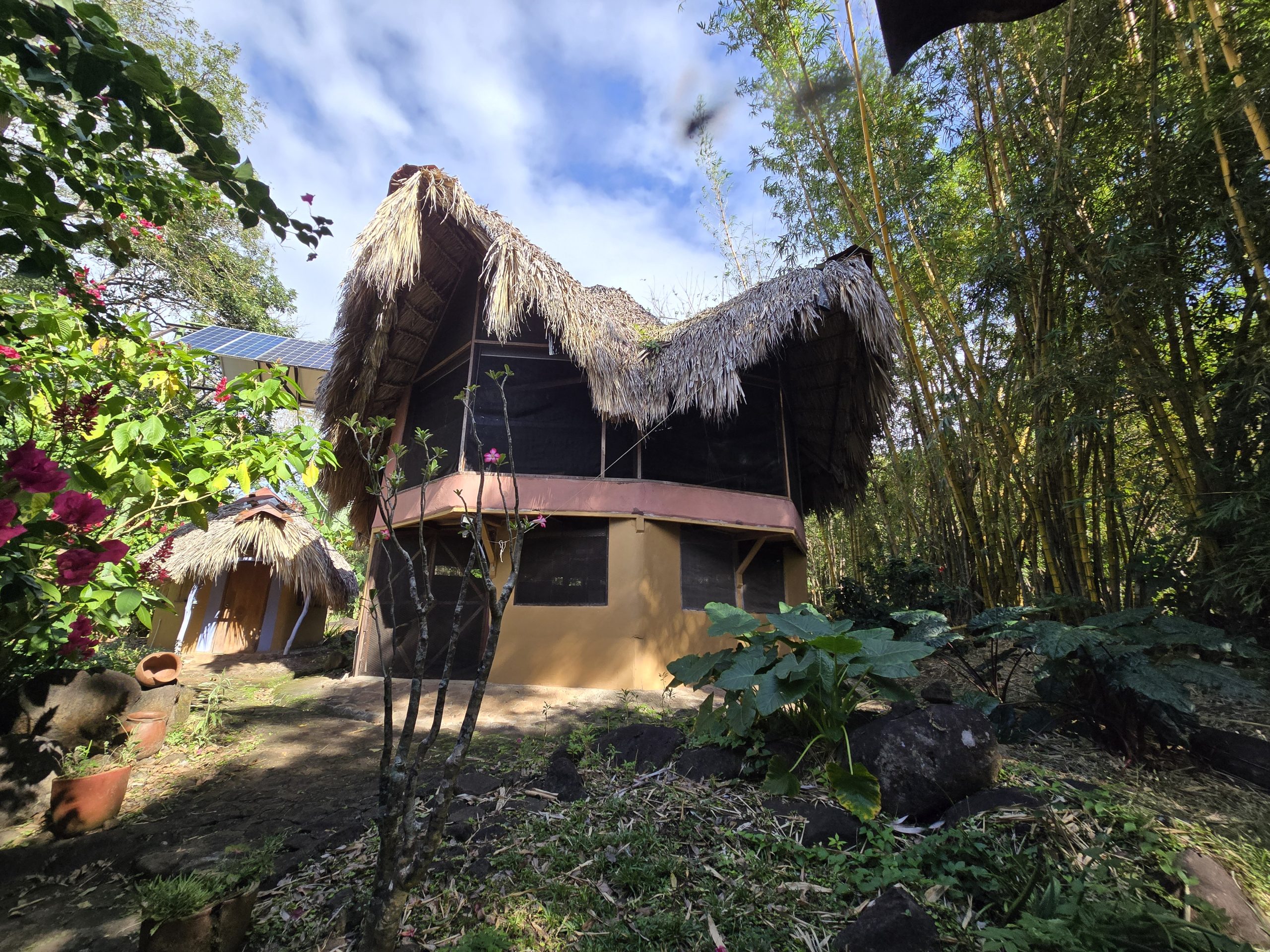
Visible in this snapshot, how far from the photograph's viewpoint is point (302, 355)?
7.87m

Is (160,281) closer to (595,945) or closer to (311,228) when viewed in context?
(311,228)

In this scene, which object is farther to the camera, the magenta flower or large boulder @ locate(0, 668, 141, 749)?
large boulder @ locate(0, 668, 141, 749)

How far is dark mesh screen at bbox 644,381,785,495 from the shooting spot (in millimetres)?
6500

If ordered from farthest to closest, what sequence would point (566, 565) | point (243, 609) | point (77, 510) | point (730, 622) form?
point (243, 609) → point (566, 565) → point (730, 622) → point (77, 510)

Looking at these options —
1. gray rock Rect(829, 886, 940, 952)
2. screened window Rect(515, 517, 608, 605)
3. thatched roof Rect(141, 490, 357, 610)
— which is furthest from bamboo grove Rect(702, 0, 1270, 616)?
thatched roof Rect(141, 490, 357, 610)

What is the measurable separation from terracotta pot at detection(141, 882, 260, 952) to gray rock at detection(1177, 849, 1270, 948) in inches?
110

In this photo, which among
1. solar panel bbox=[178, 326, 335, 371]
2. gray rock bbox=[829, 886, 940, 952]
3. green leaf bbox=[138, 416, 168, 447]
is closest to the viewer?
gray rock bbox=[829, 886, 940, 952]

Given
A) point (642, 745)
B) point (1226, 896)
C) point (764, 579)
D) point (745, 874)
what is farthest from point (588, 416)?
point (1226, 896)

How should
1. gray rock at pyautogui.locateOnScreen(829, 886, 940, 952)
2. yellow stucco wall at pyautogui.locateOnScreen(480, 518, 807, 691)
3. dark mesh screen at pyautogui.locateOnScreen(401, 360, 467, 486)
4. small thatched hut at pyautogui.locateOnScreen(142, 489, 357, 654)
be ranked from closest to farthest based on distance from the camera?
gray rock at pyautogui.locateOnScreen(829, 886, 940, 952) < yellow stucco wall at pyautogui.locateOnScreen(480, 518, 807, 691) < dark mesh screen at pyautogui.locateOnScreen(401, 360, 467, 486) < small thatched hut at pyautogui.locateOnScreen(142, 489, 357, 654)

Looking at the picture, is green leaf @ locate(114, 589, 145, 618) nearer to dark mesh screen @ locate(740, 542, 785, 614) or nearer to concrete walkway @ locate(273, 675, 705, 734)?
concrete walkway @ locate(273, 675, 705, 734)

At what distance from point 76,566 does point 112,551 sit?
92 mm

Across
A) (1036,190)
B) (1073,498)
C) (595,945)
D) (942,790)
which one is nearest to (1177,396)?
(1073,498)

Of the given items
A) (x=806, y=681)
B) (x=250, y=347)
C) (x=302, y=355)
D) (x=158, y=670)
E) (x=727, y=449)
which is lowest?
(x=158, y=670)

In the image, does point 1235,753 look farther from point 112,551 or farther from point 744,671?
point 112,551
